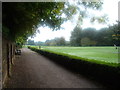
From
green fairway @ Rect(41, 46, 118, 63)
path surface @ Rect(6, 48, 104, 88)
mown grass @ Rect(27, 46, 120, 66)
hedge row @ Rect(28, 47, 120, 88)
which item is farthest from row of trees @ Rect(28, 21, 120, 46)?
path surface @ Rect(6, 48, 104, 88)

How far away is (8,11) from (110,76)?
4784 mm

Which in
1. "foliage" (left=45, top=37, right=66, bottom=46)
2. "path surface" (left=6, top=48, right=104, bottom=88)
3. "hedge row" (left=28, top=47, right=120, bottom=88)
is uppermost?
"foliage" (left=45, top=37, right=66, bottom=46)

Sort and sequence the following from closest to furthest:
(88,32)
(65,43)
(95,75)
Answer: (95,75) < (88,32) < (65,43)

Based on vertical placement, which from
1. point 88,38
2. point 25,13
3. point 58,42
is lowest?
point 58,42

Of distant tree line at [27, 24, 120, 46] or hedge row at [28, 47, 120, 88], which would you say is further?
distant tree line at [27, 24, 120, 46]

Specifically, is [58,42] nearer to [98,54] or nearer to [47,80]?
[98,54]

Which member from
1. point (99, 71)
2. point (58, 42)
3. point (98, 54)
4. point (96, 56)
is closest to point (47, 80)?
point (99, 71)

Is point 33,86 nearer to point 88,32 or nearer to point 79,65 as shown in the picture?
point 79,65

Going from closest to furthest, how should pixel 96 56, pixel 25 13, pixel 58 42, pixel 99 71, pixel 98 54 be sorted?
pixel 25 13 < pixel 99 71 < pixel 96 56 < pixel 98 54 < pixel 58 42

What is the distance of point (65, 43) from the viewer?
267ft

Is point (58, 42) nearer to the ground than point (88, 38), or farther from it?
nearer to the ground

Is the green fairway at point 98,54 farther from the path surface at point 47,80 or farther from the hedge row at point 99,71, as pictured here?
the path surface at point 47,80

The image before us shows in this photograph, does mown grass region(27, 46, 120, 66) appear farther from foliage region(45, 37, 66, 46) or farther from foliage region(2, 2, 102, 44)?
foliage region(45, 37, 66, 46)

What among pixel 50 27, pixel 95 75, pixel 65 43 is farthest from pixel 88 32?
pixel 95 75
